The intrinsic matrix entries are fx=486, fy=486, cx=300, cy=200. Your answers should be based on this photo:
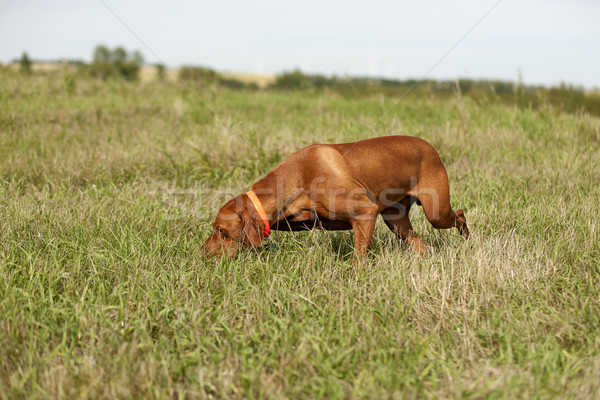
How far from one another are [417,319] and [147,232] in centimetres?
253

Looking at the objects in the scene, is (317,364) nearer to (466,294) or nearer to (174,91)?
(466,294)

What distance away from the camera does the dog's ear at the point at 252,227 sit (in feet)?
12.0

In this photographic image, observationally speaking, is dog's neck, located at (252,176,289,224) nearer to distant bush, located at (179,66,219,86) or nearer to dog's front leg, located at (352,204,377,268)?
dog's front leg, located at (352,204,377,268)

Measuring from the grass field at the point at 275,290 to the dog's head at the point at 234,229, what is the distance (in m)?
0.16

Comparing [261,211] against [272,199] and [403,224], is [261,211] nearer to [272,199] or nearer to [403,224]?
[272,199]

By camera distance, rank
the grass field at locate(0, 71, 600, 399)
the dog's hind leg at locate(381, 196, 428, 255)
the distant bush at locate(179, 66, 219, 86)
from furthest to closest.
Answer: the distant bush at locate(179, 66, 219, 86) → the dog's hind leg at locate(381, 196, 428, 255) → the grass field at locate(0, 71, 600, 399)

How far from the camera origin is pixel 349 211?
368 cm

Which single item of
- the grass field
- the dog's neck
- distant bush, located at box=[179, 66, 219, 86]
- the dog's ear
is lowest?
the grass field

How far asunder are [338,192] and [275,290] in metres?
0.88

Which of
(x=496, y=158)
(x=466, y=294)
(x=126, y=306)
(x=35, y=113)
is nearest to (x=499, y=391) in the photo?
(x=466, y=294)

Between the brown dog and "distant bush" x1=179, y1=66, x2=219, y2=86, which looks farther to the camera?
"distant bush" x1=179, y1=66, x2=219, y2=86

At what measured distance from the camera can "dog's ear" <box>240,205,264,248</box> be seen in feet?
12.0

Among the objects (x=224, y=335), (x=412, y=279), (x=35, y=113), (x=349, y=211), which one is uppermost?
(x=35, y=113)

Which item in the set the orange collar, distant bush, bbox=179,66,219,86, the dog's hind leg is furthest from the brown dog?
distant bush, bbox=179,66,219,86
